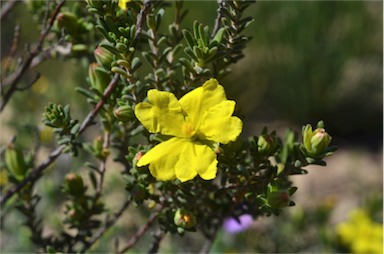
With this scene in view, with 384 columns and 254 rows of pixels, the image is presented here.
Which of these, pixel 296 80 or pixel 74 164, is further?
pixel 296 80

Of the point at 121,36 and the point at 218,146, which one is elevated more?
the point at 121,36

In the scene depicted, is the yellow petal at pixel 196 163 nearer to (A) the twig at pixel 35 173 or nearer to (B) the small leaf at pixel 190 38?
(B) the small leaf at pixel 190 38

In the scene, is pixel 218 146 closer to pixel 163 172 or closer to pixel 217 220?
pixel 163 172

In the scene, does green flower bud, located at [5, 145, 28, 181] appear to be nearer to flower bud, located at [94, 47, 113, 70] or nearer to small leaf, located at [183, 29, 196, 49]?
flower bud, located at [94, 47, 113, 70]

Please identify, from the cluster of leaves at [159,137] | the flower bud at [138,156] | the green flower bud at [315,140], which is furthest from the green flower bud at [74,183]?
the green flower bud at [315,140]

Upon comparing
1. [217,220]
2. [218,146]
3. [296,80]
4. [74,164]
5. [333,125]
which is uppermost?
[218,146]

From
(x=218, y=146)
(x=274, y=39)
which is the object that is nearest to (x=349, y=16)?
(x=274, y=39)

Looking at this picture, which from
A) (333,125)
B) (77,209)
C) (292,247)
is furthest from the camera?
(333,125)
